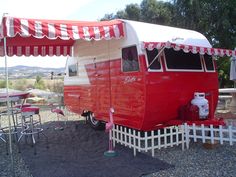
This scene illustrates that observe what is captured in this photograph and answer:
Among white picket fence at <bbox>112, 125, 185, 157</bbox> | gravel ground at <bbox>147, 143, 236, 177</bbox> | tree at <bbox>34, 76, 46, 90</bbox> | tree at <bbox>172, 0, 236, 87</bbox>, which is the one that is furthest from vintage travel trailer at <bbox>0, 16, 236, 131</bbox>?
tree at <bbox>34, 76, 46, 90</bbox>

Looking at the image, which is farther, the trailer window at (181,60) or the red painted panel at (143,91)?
the trailer window at (181,60)

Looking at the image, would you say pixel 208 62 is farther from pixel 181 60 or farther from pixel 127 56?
pixel 127 56

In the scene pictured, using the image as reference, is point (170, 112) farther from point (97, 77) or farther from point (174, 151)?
point (97, 77)

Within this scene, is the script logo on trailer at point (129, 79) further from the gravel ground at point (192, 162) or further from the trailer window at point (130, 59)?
the gravel ground at point (192, 162)

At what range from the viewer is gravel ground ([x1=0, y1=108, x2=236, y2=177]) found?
5.15 metres

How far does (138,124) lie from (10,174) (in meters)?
2.71

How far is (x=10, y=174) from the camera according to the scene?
17.6 feet

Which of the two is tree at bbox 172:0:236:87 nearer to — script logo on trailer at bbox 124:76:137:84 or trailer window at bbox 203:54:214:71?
trailer window at bbox 203:54:214:71

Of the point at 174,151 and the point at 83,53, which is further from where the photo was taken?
the point at 83,53

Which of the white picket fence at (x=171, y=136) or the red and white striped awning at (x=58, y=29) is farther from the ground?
the red and white striped awning at (x=58, y=29)

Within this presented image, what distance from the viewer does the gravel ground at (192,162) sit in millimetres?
5152

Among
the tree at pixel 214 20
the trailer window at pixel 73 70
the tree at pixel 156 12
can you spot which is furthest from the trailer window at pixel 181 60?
the tree at pixel 156 12

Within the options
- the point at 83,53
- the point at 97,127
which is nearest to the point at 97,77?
the point at 83,53

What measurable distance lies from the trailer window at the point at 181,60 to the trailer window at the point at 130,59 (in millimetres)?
717
